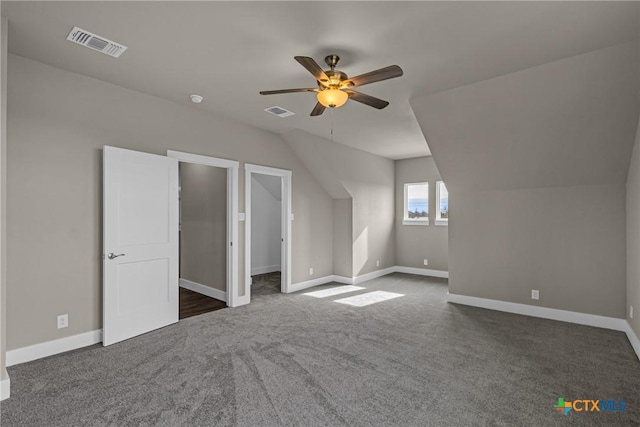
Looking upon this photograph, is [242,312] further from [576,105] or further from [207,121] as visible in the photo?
[576,105]

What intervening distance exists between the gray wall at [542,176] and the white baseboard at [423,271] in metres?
1.99

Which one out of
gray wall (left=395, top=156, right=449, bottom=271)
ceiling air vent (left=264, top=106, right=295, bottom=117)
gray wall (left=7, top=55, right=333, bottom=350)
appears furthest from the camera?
gray wall (left=395, top=156, right=449, bottom=271)

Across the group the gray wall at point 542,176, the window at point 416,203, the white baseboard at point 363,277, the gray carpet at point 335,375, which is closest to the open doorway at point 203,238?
the gray carpet at point 335,375

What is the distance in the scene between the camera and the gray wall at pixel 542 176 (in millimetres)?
3094

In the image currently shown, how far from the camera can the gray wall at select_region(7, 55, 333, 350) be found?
2895mm

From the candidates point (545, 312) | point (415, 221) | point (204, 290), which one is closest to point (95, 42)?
point (204, 290)

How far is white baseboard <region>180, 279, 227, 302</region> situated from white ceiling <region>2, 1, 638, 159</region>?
10.0ft

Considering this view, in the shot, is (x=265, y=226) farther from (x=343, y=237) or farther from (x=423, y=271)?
(x=423, y=271)

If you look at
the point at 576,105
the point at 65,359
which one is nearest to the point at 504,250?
the point at 576,105

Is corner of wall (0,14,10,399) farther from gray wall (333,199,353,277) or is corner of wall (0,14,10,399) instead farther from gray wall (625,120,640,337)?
gray wall (625,120,640,337)

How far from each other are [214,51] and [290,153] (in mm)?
2955

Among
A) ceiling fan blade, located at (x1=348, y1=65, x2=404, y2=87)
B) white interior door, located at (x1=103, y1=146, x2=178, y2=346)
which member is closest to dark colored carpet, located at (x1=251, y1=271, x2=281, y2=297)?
white interior door, located at (x1=103, y1=146, x2=178, y2=346)

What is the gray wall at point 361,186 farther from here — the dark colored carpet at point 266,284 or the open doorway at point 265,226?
the open doorway at point 265,226

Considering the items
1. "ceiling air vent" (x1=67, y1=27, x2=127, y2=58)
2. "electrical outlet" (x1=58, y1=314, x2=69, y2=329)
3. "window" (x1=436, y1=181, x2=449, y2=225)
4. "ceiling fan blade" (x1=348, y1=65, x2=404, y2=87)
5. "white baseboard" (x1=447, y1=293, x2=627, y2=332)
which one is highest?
"ceiling air vent" (x1=67, y1=27, x2=127, y2=58)
